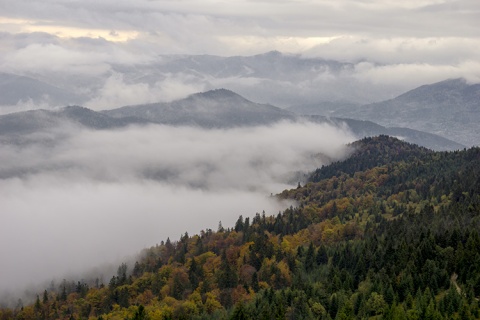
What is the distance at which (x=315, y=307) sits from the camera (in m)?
141

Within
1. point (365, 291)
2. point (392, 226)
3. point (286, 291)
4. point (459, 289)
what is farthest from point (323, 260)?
point (459, 289)

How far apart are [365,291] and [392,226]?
60719 millimetres

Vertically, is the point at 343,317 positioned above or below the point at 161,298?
above

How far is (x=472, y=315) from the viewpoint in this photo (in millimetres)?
116438

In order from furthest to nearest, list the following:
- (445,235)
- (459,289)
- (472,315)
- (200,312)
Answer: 1. (200,312)
2. (445,235)
3. (459,289)
4. (472,315)

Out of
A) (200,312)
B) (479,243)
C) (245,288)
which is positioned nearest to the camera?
(479,243)

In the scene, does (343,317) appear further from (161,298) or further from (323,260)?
(161,298)

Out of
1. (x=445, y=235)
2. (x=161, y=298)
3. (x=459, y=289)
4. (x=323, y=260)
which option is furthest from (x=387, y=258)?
(x=161, y=298)

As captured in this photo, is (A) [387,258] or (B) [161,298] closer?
(A) [387,258]

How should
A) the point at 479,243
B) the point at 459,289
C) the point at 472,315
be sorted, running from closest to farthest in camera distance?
the point at 472,315, the point at 459,289, the point at 479,243

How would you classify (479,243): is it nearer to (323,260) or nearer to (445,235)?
(445,235)

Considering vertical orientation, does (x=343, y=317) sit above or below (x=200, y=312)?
above

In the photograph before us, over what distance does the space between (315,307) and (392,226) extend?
67.4 m

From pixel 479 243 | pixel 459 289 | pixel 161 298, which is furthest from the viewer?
pixel 161 298
